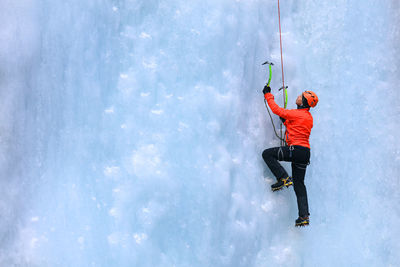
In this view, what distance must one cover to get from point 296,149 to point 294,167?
213 millimetres

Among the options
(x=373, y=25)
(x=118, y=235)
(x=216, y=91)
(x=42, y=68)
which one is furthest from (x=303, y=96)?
(x=42, y=68)

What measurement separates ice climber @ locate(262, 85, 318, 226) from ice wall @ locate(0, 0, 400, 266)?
29cm

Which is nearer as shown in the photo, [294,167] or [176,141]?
[294,167]

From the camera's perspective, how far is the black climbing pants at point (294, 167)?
14.7 feet

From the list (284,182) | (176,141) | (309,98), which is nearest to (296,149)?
(284,182)

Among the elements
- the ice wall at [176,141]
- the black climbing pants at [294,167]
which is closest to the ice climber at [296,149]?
the black climbing pants at [294,167]

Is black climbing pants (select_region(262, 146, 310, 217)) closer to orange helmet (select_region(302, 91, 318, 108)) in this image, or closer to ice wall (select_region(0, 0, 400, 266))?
ice wall (select_region(0, 0, 400, 266))

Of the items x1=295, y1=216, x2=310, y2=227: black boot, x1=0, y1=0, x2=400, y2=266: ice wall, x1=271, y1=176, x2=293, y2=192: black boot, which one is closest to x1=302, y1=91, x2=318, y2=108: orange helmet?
x1=0, y1=0, x2=400, y2=266: ice wall

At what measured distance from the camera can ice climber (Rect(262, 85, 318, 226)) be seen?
4.45 meters

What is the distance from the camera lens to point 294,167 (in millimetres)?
4578

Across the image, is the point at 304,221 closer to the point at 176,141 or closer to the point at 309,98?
the point at 309,98

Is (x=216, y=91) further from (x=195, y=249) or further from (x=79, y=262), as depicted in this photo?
(x=79, y=262)

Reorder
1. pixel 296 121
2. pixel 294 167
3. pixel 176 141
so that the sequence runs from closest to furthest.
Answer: pixel 296 121 → pixel 294 167 → pixel 176 141

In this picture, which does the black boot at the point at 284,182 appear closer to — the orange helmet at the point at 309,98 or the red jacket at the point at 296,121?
the red jacket at the point at 296,121
